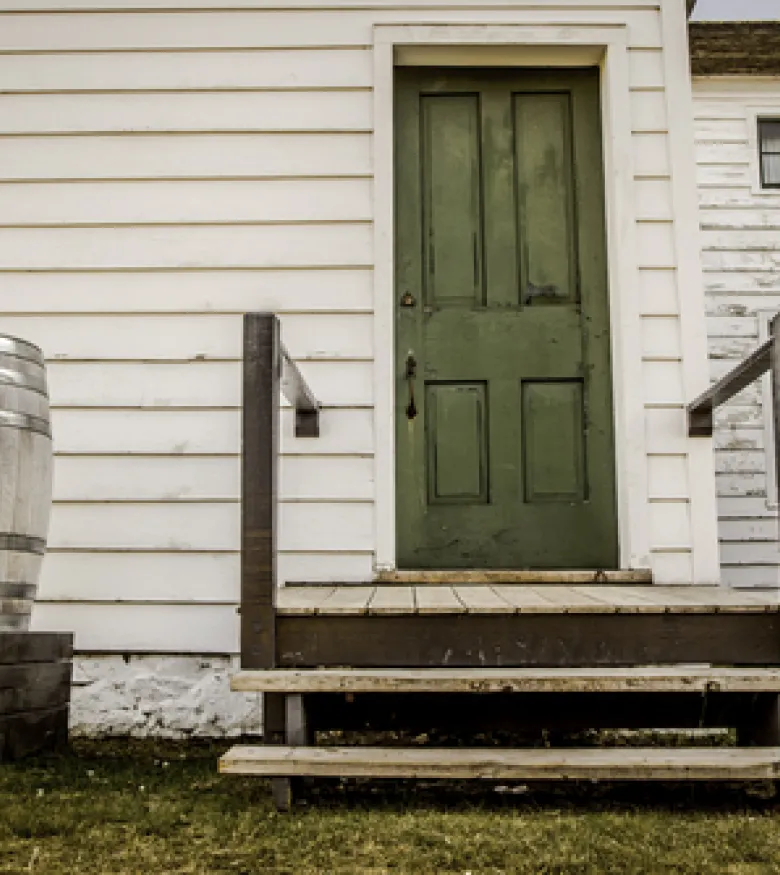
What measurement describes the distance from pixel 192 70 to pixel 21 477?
1.82m

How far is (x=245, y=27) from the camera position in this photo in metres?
3.75

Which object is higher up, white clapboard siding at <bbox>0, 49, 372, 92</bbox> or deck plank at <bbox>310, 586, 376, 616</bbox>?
white clapboard siding at <bbox>0, 49, 372, 92</bbox>

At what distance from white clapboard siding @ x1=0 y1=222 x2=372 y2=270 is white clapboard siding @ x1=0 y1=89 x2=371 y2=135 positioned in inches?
15.8

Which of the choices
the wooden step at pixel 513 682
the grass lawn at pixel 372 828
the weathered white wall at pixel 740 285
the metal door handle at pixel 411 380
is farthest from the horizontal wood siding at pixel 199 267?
the weathered white wall at pixel 740 285

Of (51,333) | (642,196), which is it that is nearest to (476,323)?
(642,196)

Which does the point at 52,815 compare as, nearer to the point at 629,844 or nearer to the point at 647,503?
the point at 629,844

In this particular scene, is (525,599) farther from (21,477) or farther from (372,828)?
(21,477)

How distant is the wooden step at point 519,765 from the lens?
87.0 inches

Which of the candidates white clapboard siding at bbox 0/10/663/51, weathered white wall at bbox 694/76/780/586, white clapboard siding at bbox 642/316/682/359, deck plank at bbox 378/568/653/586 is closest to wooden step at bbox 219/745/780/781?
deck plank at bbox 378/568/653/586

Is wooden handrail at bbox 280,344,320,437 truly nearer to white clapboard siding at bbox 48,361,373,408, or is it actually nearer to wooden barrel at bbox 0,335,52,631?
white clapboard siding at bbox 48,361,373,408

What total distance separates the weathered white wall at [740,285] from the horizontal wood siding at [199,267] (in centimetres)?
313

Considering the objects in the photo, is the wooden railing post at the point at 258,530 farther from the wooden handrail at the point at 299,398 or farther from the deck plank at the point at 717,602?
the deck plank at the point at 717,602

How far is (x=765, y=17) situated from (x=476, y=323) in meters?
5.08

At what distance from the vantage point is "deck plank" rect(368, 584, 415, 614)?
2438mm
